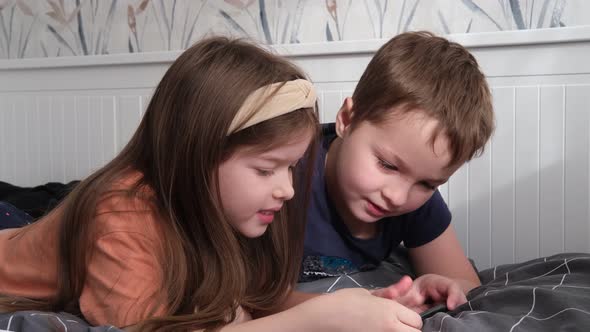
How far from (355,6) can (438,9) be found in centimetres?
23

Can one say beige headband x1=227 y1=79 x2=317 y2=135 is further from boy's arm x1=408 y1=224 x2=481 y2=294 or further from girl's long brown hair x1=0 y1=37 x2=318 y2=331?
boy's arm x1=408 y1=224 x2=481 y2=294

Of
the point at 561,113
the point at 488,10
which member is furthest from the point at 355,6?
the point at 561,113

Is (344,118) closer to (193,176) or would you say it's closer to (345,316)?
(193,176)

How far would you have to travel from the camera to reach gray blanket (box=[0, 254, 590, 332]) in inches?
37.2

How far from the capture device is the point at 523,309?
1.02m

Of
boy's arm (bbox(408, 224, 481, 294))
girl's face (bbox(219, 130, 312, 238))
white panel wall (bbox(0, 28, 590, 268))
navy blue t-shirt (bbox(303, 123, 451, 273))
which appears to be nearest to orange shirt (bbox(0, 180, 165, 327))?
girl's face (bbox(219, 130, 312, 238))

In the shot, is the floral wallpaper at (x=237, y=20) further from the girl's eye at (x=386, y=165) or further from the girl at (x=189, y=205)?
the girl at (x=189, y=205)

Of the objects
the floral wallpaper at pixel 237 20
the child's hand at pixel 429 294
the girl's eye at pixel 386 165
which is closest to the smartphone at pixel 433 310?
the child's hand at pixel 429 294

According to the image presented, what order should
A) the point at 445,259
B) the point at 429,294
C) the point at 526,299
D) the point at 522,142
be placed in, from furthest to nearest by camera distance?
the point at 522,142 < the point at 445,259 < the point at 429,294 < the point at 526,299

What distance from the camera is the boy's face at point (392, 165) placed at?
1189mm

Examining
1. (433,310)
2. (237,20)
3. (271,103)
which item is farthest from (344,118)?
(237,20)

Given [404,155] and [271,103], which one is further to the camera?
[404,155]

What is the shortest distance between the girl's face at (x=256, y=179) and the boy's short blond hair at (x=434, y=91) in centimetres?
24

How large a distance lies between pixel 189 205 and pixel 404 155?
37cm
